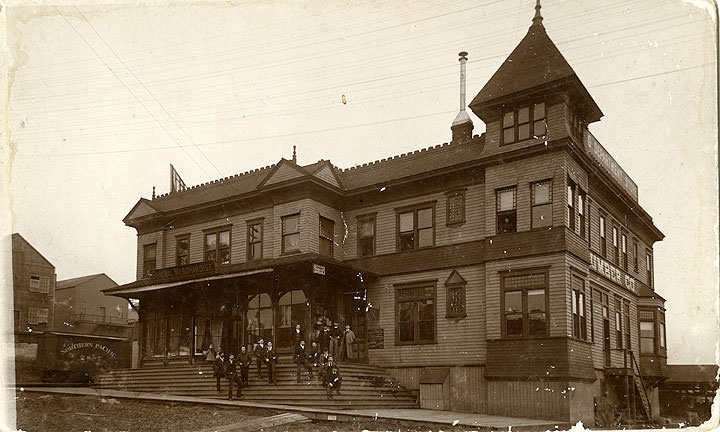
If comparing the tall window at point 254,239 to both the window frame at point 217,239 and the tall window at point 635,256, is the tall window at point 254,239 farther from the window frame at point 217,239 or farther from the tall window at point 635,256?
the tall window at point 635,256

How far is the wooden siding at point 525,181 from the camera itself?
62.8ft

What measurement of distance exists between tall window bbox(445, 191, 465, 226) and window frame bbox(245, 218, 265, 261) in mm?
6040

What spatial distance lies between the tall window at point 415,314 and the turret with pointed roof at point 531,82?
17.9 feet

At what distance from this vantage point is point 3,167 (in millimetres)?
14078

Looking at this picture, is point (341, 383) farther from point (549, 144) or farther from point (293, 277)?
point (549, 144)

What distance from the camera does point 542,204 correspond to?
19.5 meters

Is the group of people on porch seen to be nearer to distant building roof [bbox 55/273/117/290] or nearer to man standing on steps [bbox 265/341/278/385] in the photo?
man standing on steps [bbox 265/341/278/385]

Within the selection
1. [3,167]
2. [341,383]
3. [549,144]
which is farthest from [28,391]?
[549,144]

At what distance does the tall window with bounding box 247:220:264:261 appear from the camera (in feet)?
78.6

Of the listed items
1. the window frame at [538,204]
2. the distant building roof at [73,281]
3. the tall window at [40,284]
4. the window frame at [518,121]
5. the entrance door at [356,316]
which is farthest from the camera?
the entrance door at [356,316]

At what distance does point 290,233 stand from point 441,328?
5.58 meters

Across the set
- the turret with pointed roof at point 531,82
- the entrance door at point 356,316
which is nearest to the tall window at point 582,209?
the turret with pointed roof at point 531,82

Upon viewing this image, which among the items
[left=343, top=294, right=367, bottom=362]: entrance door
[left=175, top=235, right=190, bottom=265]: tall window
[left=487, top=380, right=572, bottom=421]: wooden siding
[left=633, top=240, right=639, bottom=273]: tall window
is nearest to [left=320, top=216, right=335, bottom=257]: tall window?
[left=343, top=294, right=367, bottom=362]: entrance door

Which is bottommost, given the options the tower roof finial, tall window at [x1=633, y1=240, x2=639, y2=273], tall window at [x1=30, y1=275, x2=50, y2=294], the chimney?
tall window at [x1=30, y1=275, x2=50, y2=294]
